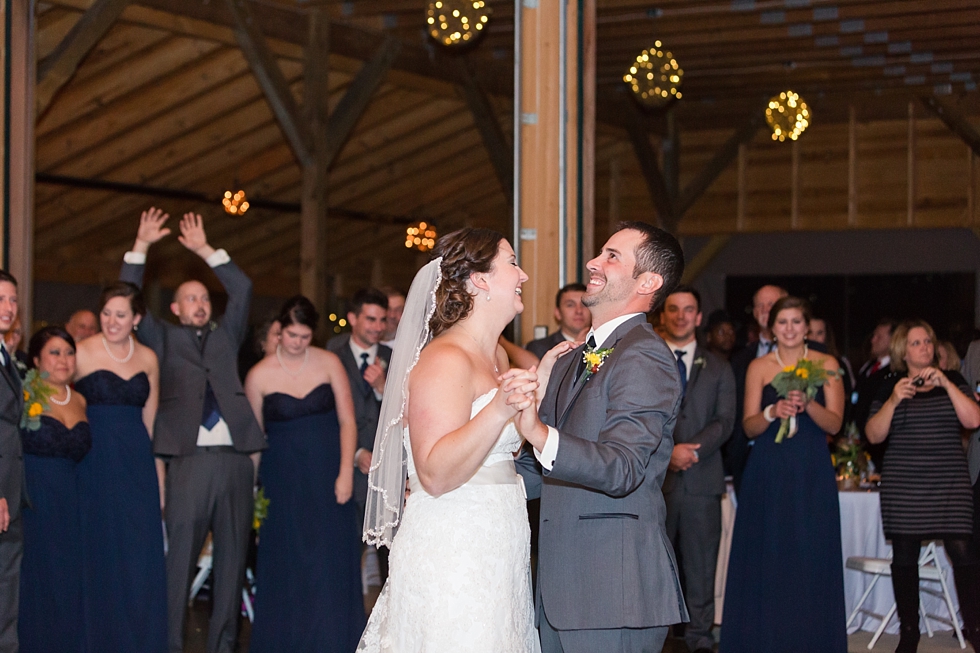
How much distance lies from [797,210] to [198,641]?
1053 cm

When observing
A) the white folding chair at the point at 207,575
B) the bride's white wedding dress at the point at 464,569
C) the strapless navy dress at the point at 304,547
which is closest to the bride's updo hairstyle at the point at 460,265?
the bride's white wedding dress at the point at 464,569

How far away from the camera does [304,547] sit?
17.1 ft

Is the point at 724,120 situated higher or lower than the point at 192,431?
higher

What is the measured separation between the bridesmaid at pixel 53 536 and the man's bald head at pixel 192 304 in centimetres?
68

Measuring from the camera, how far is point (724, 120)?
14.8 metres

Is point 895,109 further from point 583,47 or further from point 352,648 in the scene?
point 352,648

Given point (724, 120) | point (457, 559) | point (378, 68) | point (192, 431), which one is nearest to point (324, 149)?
point (378, 68)

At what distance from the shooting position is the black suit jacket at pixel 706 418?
5.50m

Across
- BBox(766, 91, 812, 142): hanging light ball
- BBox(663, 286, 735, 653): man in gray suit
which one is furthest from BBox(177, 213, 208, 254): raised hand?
BBox(766, 91, 812, 142): hanging light ball

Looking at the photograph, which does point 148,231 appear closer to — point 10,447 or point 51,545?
point 10,447

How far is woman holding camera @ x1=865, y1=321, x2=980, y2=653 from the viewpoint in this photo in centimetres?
511

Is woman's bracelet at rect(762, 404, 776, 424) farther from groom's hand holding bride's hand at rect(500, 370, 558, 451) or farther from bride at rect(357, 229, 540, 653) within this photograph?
groom's hand holding bride's hand at rect(500, 370, 558, 451)

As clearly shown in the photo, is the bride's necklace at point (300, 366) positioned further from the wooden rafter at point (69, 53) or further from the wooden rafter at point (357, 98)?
the wooden rafter at point (357, 98)

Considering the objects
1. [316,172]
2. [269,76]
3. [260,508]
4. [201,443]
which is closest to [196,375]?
[201,443]
